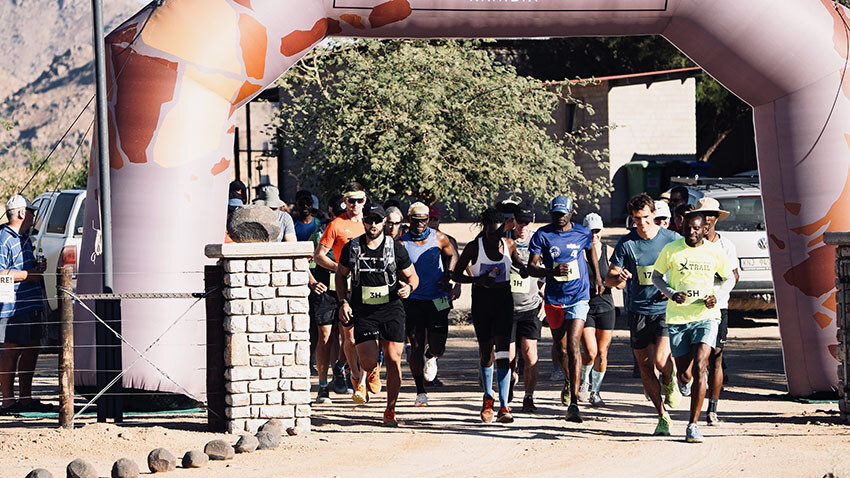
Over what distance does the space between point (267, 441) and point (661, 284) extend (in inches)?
125

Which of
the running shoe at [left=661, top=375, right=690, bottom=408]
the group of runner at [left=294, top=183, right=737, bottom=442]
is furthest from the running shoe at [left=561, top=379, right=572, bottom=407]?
the running shoe at [left=661, top=375, right=690, bottom=408]

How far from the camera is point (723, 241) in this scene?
422 inches

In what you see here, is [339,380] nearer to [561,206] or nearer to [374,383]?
[374,383]

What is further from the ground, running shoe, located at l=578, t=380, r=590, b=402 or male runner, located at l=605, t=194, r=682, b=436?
male runner, located at l=605, t=194, r=682, b=436

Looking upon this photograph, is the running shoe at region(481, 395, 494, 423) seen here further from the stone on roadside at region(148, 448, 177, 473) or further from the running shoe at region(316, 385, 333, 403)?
the stone on roadside at region(148, 448, 177, 473)

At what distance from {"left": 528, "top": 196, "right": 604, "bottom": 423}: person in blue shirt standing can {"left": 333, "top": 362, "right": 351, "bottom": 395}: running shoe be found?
8.10ft

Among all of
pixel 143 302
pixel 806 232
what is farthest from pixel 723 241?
pixel 143 302

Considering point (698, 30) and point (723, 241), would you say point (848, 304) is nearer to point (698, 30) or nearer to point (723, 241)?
point (723, 241)

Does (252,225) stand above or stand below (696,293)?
above

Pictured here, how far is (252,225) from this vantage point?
9422 mm

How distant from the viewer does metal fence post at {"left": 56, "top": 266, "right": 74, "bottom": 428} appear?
9391 mm

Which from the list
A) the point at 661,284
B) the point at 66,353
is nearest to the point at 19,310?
the point at 66,353

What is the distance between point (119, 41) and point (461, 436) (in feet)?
14.5

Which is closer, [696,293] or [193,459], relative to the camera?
[193,459]
